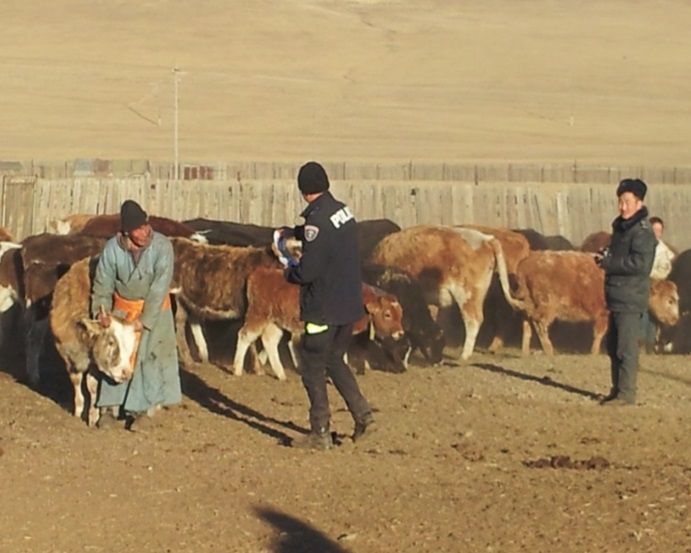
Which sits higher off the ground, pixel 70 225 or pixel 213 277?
pixel 70 225

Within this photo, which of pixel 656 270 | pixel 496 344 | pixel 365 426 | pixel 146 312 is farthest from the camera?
pixel 656 270

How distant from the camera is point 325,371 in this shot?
1208cm

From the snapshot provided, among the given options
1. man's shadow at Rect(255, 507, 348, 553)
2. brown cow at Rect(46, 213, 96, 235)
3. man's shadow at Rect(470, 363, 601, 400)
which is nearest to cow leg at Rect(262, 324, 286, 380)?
man's shadow at Rect(470, 363, 601, 400)

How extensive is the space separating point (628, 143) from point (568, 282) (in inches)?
1559

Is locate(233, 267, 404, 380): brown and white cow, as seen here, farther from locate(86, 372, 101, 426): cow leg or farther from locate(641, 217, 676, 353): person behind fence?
locate(641, 217, 676, 353): person behind fence

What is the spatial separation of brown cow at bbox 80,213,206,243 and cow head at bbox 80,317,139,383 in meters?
5.48

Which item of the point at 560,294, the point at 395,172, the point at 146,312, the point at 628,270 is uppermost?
the point at 395,172

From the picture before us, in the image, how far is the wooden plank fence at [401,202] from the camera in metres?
26.3

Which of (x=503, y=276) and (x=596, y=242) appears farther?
(x=596, y=242)

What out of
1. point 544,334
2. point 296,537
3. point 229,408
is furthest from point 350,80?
point 296,537

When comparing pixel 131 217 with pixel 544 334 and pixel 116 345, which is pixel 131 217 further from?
pixel 544 334

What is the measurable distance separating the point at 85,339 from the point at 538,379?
194 inches

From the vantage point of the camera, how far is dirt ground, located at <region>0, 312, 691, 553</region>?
9.23 meters

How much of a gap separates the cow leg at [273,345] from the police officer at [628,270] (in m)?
3.36
